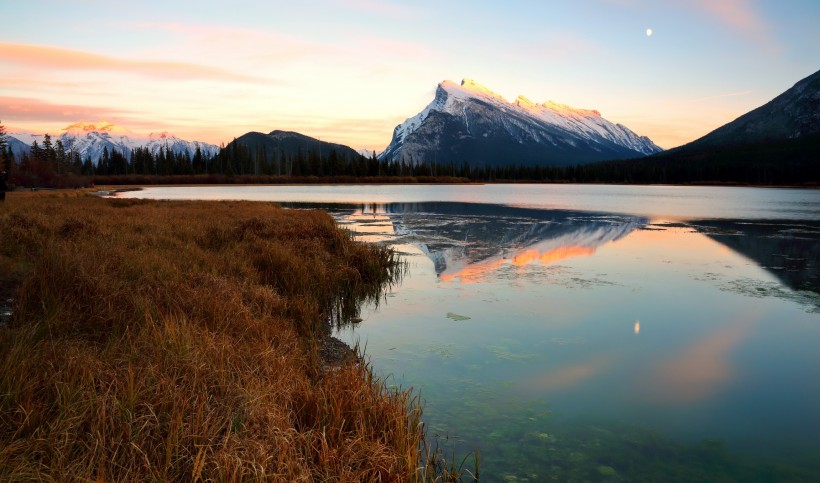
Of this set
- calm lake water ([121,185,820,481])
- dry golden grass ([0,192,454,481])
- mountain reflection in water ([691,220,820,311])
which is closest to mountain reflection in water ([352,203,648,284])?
calm lake water ([121,185,820,481])

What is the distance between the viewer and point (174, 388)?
6.62 meters

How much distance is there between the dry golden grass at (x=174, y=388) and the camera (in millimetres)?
5273

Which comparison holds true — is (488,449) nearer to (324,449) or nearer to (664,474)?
(664,474)

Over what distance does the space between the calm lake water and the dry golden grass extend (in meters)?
1.79

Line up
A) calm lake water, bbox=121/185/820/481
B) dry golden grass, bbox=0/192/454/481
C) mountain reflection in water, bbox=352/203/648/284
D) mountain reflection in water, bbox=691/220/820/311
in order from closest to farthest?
dry golden grass, bbox=0/192/454/481 < calm lake water, bbox=121/185/820/481 < mountain reflection in water, bbox=691/220/820/311 < mountain reflection in water, bbox=352/203/648/284

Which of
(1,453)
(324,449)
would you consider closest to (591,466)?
(324,449)

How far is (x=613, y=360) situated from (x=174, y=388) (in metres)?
9.41

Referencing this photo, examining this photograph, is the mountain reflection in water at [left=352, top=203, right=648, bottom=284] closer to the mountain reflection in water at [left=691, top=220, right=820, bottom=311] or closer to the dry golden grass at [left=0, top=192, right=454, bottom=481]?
the mountain reflection in water at [left=691, top=220, right=820, bottom=311]


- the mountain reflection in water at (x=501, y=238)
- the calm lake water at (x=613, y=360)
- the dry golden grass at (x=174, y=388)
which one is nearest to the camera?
the dry golden grass at (x=174, y=388)

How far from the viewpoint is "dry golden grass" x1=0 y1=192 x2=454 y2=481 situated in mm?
5273

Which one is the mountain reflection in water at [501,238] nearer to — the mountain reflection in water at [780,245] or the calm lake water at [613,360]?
the calm lake water at [613,360]

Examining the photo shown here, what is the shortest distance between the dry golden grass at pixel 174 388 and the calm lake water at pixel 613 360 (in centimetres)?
179

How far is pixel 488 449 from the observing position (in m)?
7.95

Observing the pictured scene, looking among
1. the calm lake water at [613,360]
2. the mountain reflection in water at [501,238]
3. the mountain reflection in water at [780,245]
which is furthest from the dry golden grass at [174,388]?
the mountain reflection in water at [780,245]
